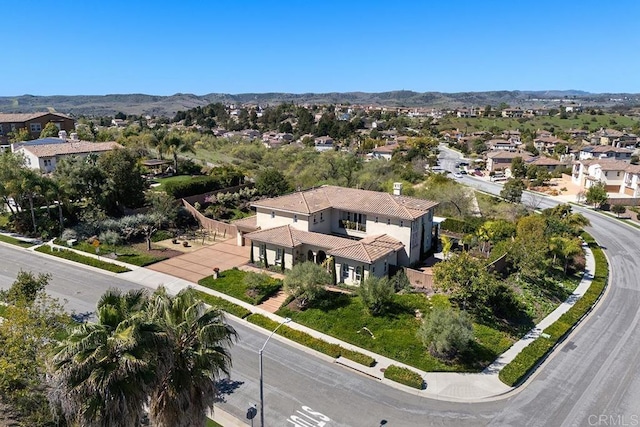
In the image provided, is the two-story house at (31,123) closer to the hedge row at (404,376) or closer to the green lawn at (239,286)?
the green lawn at (239,286)

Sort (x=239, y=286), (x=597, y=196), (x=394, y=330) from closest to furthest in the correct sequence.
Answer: (x=394, y=330) → (x=239, y=286) → (x=597, y=196)

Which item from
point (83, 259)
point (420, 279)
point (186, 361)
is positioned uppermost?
point (186, 361)

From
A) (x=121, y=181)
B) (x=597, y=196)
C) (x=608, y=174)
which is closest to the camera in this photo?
(x=121, y=181)

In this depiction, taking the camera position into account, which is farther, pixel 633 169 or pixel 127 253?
pixel 633 169

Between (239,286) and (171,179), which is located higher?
(171,179)

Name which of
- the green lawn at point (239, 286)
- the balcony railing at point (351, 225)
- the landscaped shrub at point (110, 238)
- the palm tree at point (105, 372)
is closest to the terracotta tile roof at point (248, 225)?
the green lawn at point (239, 286)

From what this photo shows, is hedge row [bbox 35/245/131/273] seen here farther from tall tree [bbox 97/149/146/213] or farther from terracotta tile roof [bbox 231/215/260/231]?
terracotta tile roof [bbox 231/215/260/231]

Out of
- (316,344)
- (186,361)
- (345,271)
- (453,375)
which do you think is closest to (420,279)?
(345,271)

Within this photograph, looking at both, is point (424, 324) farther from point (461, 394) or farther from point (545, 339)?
point (545, 339)

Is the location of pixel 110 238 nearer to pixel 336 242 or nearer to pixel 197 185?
pixel 197 185
